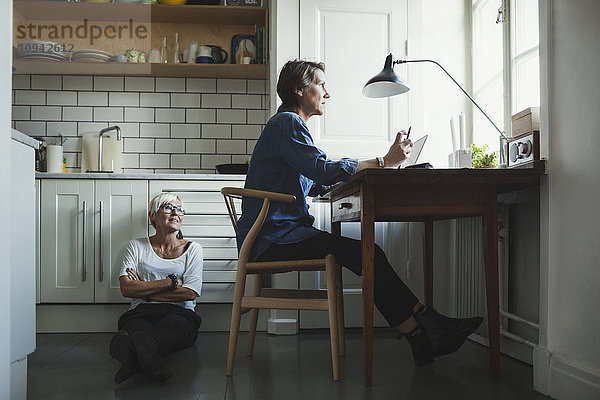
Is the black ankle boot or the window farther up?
the window

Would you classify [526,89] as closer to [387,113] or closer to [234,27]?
[387,113]

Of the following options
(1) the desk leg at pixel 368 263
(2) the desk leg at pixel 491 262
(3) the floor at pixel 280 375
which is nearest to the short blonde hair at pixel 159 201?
(3) the floor at pixel 280 375

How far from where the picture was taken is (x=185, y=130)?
4.26 m

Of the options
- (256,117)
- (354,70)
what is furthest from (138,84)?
(354,70)

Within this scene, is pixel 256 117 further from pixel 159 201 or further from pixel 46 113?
pixel 46 113

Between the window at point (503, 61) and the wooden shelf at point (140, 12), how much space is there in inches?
55.5

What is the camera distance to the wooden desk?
7.13ft

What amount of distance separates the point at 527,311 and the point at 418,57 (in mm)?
1709

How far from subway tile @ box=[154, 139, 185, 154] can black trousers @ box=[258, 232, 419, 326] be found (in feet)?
6.45

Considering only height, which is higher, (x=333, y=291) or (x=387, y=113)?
(x=387, y=113)

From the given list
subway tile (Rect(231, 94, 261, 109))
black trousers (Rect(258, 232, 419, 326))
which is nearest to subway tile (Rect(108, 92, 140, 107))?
subway tile (Rect(231, 94, 261, 109))

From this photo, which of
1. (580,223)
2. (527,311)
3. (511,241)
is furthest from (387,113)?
(580,223)

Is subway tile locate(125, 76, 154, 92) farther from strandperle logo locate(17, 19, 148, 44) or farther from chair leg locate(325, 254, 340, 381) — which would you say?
chair leg locate(325, 254, 340, 381)

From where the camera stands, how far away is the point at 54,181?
3.53 meters
